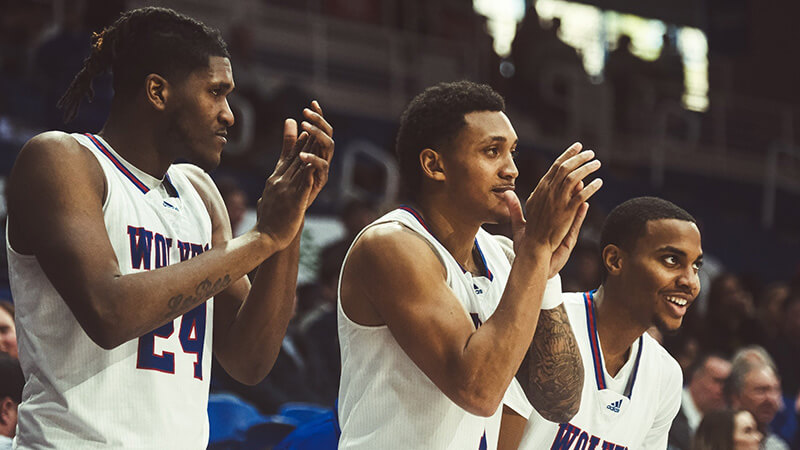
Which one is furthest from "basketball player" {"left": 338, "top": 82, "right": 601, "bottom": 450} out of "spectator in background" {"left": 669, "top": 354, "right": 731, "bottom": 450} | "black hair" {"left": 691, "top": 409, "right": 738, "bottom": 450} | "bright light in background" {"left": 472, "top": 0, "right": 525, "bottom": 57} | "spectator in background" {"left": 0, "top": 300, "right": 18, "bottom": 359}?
"bright light in background" {"left": 472, "top": 0, "right": 525, "bottom": 57}

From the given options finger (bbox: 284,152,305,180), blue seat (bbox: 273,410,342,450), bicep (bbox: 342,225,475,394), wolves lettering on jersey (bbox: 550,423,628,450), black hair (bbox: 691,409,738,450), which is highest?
finger (bbox: 284,152,305,180)

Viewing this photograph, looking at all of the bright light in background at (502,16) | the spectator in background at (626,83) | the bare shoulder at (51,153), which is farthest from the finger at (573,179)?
the bright light in background at (502,16)

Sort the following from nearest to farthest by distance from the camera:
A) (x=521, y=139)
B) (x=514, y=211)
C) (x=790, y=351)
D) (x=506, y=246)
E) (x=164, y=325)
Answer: (x=164, y=325) < (x=514, y=211) < (x=506, y=246) < (x=790, y=351) < (x=521, y=139)

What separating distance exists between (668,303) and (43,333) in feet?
6.85

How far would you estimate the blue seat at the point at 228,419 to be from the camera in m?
4.45

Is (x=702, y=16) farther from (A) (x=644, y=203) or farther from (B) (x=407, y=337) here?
(B) (x=407, y=337)

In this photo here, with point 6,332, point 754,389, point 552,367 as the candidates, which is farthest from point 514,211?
point 754,389

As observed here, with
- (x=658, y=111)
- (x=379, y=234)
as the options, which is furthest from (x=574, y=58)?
(x=379, y=234)

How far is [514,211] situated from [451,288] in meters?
0.26

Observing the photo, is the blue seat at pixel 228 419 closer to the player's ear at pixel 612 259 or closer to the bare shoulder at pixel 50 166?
the player's ear at pixel 612 259

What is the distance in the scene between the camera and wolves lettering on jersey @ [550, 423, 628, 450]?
337 cm

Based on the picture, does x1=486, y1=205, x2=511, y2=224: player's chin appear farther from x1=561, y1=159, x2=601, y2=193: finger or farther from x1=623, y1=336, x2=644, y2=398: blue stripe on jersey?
x1=623, y1=336, x2=644, y2=398: blue stripe on jersey

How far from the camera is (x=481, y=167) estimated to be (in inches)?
110

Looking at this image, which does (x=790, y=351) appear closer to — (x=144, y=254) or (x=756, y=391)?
(x=756, y=391)
